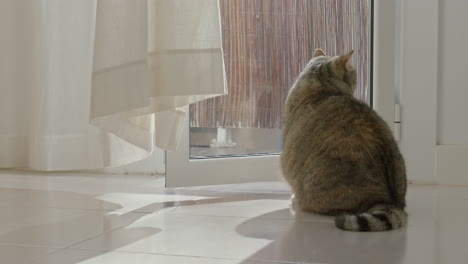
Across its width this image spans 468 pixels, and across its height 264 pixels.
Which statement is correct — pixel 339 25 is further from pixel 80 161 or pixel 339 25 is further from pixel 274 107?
pixel 80 161

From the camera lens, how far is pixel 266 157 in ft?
8.12

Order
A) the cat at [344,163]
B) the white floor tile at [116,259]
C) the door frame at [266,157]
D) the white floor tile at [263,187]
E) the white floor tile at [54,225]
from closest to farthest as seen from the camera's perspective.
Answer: the white floor tile at [116,259]
the white floor tile at [54,225]
the cat at [344,163]
the door frame at [266,157]
the white floor tile at [263,187]

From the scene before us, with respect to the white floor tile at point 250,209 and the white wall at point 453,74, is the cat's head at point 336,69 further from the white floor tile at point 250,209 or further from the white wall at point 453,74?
the white wall at point 453,74

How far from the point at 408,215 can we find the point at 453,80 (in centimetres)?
94

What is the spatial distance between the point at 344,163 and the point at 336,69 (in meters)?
0.38

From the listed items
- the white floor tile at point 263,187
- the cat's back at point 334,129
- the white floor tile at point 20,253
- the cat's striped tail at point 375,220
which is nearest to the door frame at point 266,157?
the white floor tile at point 263,187

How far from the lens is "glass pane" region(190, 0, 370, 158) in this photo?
248 centimetres

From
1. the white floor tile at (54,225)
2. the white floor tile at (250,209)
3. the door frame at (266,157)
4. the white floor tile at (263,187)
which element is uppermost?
the door frame at (266,157)

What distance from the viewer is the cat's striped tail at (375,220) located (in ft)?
5.34

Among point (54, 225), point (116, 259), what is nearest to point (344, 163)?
point (116, 259)

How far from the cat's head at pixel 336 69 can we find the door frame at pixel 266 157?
1.44 feet

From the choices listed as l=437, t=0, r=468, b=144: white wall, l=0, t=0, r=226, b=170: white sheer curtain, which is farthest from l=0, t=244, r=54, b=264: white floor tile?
l=437, t=0, r=468, b=144: white wall

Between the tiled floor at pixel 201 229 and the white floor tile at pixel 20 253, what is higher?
the tiled floor at pixel 201 229

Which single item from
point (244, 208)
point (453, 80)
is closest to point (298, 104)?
point (244, 208)
